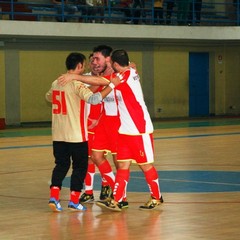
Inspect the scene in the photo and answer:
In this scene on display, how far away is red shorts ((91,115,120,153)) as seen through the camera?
11.0 meters

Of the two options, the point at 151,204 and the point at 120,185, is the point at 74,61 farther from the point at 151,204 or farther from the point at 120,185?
the point at 151,204

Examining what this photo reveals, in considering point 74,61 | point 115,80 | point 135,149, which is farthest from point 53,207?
point 74,61

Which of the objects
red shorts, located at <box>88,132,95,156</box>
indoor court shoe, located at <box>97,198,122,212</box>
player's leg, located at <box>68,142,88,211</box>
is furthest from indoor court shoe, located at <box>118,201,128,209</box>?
red shorts, located at <box>88,132,95,156</box>

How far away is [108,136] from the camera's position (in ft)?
36.2

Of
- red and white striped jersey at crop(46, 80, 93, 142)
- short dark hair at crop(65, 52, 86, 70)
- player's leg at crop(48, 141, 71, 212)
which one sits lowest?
player's leg at crop(48, 141, 71, 212)

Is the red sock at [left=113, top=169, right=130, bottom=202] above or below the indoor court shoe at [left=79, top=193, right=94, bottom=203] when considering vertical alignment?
above

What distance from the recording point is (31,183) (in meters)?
13.1

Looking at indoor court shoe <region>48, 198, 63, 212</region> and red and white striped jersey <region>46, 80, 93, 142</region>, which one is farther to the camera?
red and white striped jersey <region>46, 80, 93, 142</region>

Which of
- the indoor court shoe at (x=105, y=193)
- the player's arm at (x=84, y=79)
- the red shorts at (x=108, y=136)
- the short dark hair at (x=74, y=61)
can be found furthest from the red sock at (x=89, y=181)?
the short dark hair at (x=74, y=61)

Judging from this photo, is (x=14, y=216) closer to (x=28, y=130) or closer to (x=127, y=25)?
(x=28, y=130)

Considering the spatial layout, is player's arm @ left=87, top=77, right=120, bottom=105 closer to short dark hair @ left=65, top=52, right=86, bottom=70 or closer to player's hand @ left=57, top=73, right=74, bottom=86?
player's hand @ left=57, top=73, right=74, bottom=86

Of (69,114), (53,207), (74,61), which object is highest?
(74,61)

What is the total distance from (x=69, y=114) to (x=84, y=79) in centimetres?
49

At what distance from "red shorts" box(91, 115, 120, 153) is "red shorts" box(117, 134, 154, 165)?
23.8 inches
